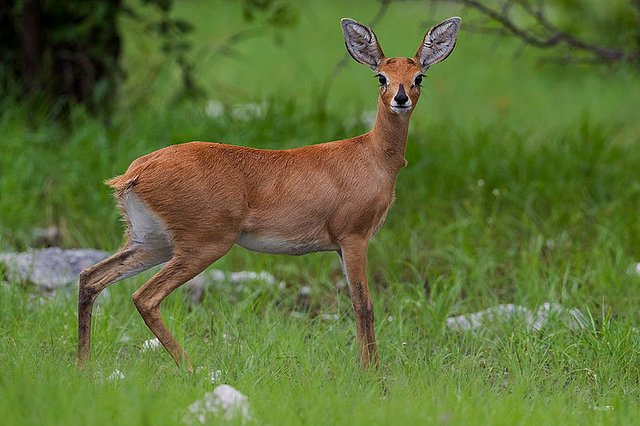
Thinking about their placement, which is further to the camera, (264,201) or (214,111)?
(214,111)

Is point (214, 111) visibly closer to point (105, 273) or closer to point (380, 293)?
point (380, 293)

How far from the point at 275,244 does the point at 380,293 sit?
1.43 m

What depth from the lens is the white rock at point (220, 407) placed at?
3.59m

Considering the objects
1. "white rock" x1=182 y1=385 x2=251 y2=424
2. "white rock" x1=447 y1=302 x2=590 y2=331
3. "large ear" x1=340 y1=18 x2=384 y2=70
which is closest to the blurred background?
"white rock" x1=447 y1=302 x2=590 y2=331

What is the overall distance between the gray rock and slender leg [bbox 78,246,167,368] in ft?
3.69

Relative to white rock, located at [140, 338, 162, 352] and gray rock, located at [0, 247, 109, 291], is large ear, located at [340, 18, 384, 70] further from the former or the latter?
gray rock, located at [0, 247, 109, 291]

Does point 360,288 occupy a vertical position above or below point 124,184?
below

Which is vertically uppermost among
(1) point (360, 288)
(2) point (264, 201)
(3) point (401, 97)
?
(3) point (401, 97)

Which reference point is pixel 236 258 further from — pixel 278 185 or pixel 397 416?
pixel 397 416

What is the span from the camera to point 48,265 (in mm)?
5859

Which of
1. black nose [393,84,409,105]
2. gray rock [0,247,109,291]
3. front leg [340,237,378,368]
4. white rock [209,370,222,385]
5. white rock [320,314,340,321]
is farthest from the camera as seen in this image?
gray rock [0,247,109,291]

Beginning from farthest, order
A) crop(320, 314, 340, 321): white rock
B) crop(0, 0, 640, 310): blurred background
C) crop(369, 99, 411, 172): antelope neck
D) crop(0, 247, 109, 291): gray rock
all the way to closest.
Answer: crop(0, 0, 640, 310): blurred background, crop(0, 247, 109, 291): gray rock, crop(320, 314, 340, 321): white rock, crop(369, 99, 411, 172): antelope neck

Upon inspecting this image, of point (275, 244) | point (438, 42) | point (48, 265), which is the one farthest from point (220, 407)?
point (48, 265)

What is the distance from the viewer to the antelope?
14.7 ft
